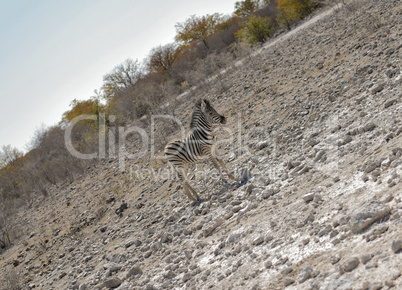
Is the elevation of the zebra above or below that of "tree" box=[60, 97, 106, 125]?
below

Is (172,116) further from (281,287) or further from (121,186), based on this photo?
(281,287)

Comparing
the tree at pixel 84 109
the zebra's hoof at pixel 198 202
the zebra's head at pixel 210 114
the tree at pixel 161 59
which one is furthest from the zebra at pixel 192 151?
the tree at pixel 161 59

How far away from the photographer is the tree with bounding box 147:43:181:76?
40391 mm

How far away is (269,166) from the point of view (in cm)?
696

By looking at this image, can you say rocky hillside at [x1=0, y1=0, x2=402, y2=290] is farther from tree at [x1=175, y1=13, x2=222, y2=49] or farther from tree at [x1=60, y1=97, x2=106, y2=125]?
tree at [x1=175, y1=13, x2=222, y2=49]

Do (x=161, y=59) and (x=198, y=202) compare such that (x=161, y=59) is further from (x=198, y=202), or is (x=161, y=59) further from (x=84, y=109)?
(x=198, y=202)

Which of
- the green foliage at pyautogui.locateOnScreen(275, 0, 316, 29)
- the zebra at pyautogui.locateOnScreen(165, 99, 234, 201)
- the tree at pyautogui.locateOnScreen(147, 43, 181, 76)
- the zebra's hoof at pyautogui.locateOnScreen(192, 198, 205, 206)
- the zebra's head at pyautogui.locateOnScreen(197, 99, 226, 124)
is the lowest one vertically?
the zebra's hoof at pyautogui.locateOnScreen(192, 198, 205, 206)

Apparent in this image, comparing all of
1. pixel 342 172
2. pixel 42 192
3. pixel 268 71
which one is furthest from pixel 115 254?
pixel 42 192

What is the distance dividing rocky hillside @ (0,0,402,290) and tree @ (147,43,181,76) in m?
27.2

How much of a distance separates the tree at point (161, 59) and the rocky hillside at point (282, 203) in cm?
2722

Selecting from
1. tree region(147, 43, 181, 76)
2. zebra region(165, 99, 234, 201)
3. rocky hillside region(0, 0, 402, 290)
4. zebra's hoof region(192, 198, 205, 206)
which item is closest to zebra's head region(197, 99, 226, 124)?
zebra region(165, 99, 234, 201)

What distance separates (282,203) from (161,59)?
37454 mm

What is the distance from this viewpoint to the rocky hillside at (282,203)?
3.53m

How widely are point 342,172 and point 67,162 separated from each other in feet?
69.3
